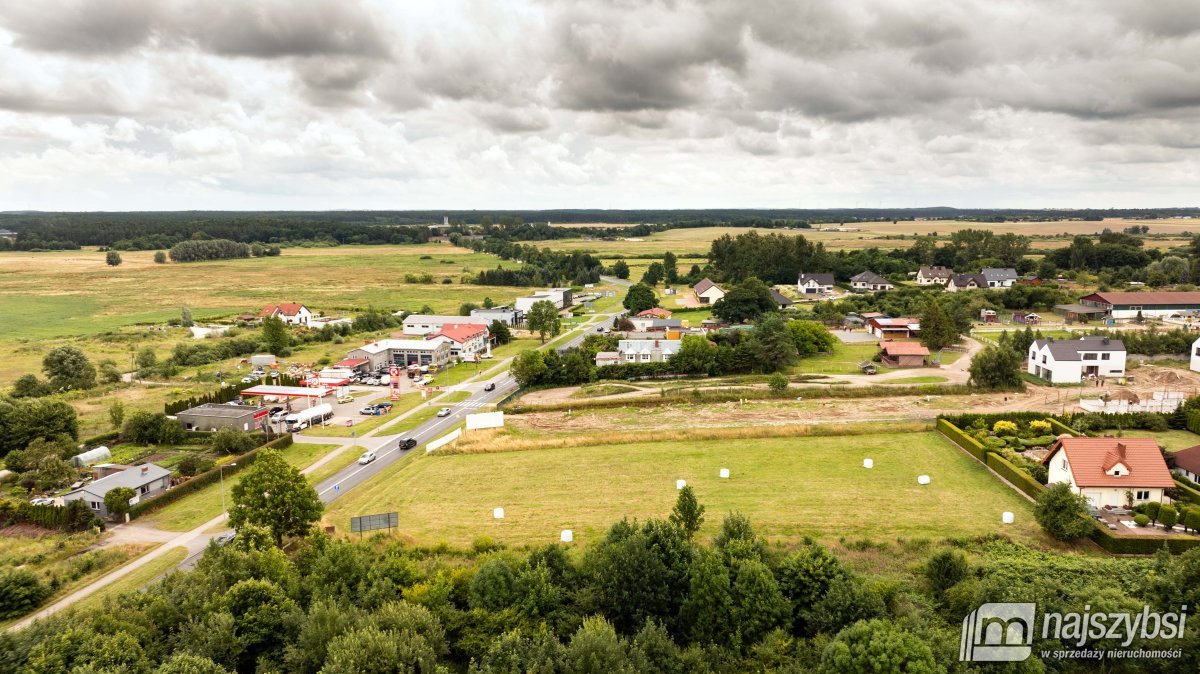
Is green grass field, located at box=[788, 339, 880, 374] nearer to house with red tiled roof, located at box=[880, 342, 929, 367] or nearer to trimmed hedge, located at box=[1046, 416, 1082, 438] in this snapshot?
house with red tiled roof, located at box=[880, 342, 929, 367]

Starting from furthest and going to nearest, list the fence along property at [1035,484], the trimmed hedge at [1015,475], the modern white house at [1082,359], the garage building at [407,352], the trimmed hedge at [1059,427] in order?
the garage building at [407,352] → the modern white house at [1082,359] → the trimmed hedge at [1059,427] → the trimmed hedge at [1015,475] → the fence along property at [1035,484]

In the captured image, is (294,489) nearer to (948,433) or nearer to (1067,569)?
(1067,569)

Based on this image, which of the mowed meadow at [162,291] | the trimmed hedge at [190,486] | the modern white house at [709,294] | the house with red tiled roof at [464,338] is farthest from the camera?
the modern white house at [709,294]

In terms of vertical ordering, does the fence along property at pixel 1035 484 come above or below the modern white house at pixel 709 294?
below

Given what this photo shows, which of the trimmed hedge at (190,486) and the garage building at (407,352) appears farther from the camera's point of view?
the garage building at (407,352)

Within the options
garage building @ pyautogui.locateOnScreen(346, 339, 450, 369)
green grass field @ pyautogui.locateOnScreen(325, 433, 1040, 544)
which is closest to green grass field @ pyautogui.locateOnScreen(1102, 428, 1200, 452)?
green grass field @ pyautogui.locateOnScreen(325, 433, 1040, 544)

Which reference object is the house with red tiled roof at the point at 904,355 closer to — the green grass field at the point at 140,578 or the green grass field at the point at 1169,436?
the green grass field at the point at 1169,436

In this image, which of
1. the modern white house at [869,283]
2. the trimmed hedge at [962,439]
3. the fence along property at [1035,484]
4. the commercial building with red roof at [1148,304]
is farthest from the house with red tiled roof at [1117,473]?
the modern white house at [869,283]
